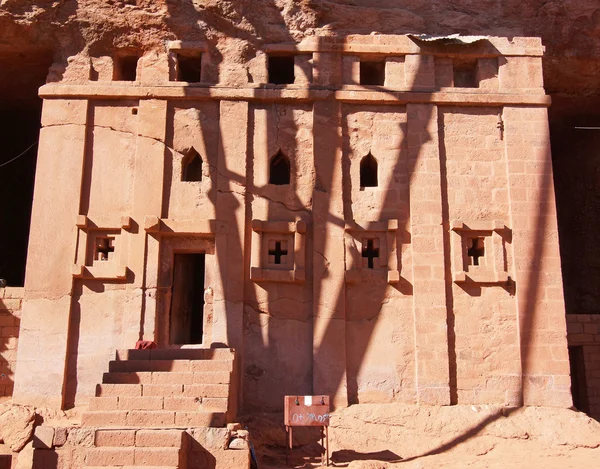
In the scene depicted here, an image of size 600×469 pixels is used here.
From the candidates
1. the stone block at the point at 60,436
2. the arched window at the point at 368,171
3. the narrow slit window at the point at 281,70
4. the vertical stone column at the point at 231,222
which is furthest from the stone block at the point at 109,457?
the narrow slit window at the point at 281,70

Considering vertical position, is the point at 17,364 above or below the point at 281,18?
below

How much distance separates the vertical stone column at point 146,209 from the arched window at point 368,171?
9.97 feet

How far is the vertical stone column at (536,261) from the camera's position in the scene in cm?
995

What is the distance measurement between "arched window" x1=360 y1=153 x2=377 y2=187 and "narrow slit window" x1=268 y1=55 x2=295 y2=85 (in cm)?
193

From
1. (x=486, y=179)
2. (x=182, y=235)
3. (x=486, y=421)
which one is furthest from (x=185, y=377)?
(x=486, y=179)

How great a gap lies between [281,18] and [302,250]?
3741mm

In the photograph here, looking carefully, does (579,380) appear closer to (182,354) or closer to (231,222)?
(231,222)

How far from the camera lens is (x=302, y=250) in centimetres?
1031

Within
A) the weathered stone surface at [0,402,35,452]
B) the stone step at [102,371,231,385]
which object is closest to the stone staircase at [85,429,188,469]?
the stone step at [102,371,231,385]

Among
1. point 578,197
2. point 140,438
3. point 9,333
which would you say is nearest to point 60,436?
point 140,438

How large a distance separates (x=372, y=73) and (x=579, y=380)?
20.4 ft

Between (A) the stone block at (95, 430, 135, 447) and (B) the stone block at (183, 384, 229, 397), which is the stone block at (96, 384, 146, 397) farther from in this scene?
(A) the stone block at (95, 430, 135, 447)

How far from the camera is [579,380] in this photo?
12.2 meters

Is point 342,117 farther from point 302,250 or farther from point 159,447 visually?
point 159,447
